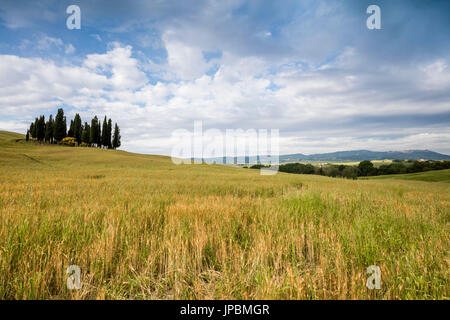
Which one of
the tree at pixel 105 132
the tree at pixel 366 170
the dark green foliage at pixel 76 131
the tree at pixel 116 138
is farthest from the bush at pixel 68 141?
the tree at pixel 366 170

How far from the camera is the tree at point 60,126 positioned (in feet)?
245

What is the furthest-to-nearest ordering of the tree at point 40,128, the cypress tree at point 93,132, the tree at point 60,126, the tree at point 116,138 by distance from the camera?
the tree at point 116,138 < the cypress tree at point 93,132 < the tree at point 40,128 < the tree at point 60,126

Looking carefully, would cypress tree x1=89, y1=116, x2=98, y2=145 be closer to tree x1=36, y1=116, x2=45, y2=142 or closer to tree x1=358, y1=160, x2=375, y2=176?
tree x1=36, y1=116, x2=45, y2=142

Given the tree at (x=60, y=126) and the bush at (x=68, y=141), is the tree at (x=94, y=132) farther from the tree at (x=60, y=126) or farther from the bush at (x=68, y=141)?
the tree at (x=60, y=126)

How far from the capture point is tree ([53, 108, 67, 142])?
74.6 m

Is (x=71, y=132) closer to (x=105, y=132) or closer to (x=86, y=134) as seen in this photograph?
(x=86, y=134)

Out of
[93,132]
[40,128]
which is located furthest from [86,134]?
[40,128]

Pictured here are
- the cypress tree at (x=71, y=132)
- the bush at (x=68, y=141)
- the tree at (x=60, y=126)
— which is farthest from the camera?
the cypress tree at (x=71, y=132)

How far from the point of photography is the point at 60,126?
75.4 metres

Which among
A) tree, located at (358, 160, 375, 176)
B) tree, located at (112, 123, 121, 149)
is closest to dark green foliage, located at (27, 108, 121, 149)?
tree, located at (112, 123, 121, 149)

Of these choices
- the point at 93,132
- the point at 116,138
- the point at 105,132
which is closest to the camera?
the point at 93,132
